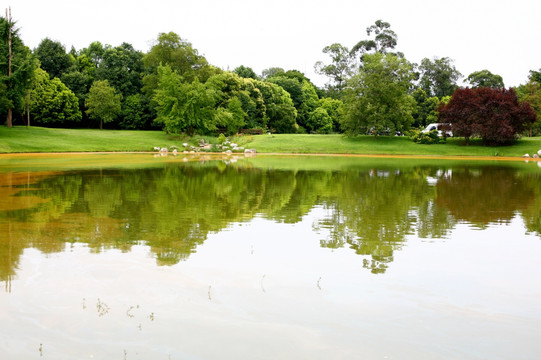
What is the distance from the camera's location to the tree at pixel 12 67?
49906mm

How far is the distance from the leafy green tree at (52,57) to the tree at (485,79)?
249ft

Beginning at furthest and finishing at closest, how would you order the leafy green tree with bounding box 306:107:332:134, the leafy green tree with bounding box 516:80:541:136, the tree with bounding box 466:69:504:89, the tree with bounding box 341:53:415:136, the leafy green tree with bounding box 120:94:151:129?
1. the tree with bounding box 466:69:504:89
2. the leafy green tree with bounding box 306:107:332:134
3. the leafy green tree with bounding box 120:94:151:129
4. the leafy green tree with bounding box 516:80:541:136
5. the tree with bounding box 341:53:415:136

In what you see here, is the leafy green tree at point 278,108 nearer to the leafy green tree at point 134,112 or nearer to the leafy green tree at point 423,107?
the leafy green tree at point 134,112

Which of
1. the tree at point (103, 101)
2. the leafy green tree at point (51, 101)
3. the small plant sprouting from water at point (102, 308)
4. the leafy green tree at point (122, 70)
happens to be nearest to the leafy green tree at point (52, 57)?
the leafy green tree at point (122, 70)

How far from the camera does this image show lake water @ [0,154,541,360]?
5.09 meters

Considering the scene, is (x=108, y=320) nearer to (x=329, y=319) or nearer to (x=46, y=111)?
(x=329, y=319)

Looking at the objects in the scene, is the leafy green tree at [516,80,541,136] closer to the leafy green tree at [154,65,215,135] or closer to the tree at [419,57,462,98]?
the tree at [419,57,462,98]

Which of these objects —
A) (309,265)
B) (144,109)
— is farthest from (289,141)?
(309,265)

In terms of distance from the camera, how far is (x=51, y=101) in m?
64.7

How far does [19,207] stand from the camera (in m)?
13.5

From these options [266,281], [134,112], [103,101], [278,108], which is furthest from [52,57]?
[266,281]

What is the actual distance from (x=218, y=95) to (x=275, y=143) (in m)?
13.4

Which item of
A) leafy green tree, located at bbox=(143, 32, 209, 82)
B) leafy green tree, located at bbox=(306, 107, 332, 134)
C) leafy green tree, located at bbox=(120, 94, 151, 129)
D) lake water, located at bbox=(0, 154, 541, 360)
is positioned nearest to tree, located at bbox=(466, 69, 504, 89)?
leafy green tree, located at bbox=(306, 107, 332, 134)

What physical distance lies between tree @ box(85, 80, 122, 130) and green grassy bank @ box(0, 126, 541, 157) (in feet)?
17.6
